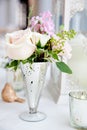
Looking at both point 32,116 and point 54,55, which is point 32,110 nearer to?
point 32,116

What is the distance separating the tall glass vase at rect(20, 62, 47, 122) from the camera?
0.92m

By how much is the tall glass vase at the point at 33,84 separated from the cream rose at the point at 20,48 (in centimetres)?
6

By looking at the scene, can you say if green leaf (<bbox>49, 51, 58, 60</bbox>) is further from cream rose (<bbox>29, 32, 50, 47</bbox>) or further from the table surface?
the table surface

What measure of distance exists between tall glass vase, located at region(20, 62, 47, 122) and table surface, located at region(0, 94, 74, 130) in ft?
0.09

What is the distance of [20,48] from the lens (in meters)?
0.85

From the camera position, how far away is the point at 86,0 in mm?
1070

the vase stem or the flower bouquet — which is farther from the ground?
the flower bouquet

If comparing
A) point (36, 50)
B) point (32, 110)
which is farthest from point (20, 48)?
point (32, 110)

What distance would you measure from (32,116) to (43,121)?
0.05 metres

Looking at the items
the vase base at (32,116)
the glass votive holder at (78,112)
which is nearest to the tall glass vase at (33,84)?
the vase base at (32,116)

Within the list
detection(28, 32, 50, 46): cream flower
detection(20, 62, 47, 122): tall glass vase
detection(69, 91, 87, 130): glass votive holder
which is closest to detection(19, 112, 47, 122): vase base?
detection(20, 62, 47, 122): tall glass vase

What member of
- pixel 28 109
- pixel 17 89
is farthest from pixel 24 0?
pixel 28 109

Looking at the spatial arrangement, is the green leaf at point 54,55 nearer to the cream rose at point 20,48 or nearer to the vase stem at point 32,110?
the cream rose at point 20,48

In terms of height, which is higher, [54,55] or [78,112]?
[54,55]
